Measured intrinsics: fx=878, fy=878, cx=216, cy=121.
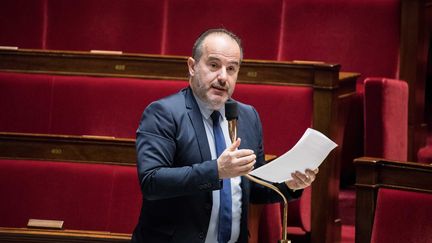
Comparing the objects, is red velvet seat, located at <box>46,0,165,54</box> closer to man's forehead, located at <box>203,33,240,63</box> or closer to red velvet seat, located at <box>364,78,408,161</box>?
red velvet seat, located at <box>364,78,408,161</box>

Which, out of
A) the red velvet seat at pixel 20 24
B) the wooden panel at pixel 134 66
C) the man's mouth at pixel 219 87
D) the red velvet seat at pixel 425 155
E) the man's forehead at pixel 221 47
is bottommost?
the red velvet seat at pixel 425 155

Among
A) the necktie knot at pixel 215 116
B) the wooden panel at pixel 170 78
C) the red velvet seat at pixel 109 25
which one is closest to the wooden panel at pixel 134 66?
the wooden panel at pixel 170 78

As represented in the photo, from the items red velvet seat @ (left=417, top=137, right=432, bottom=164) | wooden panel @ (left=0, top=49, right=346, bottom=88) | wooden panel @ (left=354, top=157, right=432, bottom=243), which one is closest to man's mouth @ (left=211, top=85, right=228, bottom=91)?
wooden panel @ (left=354, top=157, right=432, bottom=243)

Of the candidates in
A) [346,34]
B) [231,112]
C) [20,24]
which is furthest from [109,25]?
[231,112]

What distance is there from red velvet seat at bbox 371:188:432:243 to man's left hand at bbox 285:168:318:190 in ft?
0.39

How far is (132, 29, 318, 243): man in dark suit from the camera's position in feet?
1.62

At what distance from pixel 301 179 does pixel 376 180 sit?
0.14 meters

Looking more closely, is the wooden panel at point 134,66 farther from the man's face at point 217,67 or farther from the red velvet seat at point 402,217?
the man's face at point 217,67

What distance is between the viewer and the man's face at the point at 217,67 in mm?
497

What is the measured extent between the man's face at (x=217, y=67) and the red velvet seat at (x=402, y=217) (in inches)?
6.7

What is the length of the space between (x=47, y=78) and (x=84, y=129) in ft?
0.23

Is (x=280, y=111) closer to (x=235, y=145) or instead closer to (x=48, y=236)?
(x=48, y=236)

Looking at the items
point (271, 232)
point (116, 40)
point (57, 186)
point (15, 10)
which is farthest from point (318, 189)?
point (15, 10)

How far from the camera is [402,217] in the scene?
60 cm
